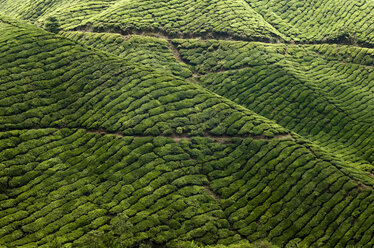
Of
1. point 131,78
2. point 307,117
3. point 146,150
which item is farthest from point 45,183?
point 307,117

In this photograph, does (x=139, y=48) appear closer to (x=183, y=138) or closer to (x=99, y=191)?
(x=183, y=138)

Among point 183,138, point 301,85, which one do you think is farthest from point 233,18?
point 183,138

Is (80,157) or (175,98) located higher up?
(175,98)

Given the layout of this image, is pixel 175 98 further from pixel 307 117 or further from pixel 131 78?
pixel 307 117

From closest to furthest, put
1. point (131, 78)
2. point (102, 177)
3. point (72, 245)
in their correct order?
point (72, 245) → point (102, 177) → point (131, 78)

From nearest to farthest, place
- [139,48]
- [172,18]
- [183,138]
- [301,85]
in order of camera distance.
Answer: [183,138] < [301,85] < [139,48] < [172,18]

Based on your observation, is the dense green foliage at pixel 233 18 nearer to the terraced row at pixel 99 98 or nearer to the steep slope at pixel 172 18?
the steep slope at pixel 172 18

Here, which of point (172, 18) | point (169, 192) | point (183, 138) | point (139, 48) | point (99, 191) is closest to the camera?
point (99, 191)
